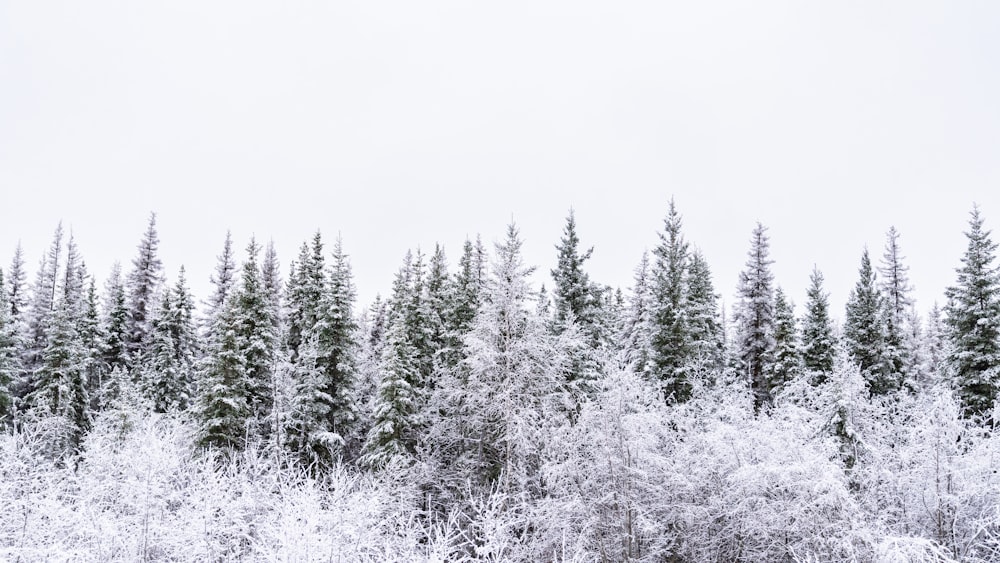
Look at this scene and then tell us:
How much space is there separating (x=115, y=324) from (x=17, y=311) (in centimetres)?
1298

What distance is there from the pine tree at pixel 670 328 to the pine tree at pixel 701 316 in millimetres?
611

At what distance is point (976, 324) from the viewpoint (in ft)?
88.1

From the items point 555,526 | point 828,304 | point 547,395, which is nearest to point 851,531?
point 555,526

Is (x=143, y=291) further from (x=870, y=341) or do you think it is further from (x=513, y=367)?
(x=870, y=341)

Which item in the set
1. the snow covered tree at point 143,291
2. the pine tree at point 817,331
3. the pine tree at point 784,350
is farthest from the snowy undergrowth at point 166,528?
the pine tree at point 817,331

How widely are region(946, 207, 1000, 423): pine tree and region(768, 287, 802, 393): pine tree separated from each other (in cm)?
715

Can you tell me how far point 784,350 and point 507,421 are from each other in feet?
61.6

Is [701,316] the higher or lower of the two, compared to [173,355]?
higher

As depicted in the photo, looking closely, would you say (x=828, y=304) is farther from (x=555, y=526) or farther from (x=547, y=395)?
(x=555, y=526)

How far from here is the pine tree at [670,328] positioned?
94.2 feet

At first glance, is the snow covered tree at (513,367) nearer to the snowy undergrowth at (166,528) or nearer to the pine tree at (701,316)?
the snowy undergrowth at (166,528)

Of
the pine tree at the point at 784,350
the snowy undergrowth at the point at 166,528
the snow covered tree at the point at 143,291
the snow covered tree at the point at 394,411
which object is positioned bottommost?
the snowy undergrowth at the point at 166,528

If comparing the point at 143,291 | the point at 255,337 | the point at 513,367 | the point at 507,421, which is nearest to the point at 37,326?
the point at 143,291

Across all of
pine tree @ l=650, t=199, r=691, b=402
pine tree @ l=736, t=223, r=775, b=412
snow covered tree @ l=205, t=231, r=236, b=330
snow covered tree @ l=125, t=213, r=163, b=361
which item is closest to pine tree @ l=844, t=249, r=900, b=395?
pine tree @ l=736, t=223, r=775, b=412
